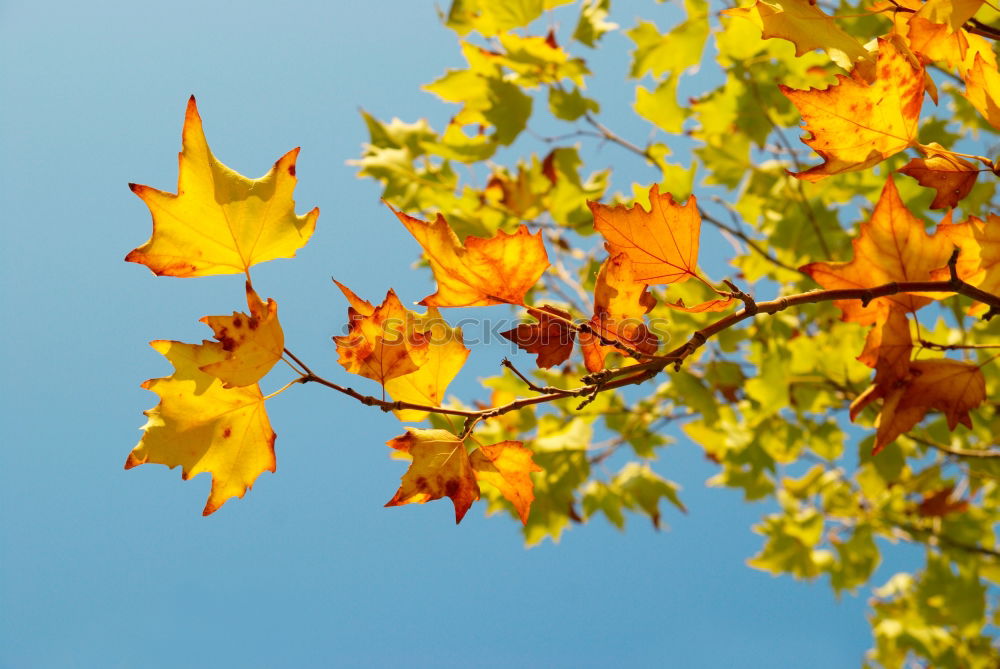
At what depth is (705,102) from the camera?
2.26 meters

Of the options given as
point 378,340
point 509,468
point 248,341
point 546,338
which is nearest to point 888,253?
point 546,338

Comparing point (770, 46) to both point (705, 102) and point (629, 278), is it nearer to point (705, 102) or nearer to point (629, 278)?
point (705, 102)

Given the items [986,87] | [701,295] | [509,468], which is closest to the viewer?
[986,87]

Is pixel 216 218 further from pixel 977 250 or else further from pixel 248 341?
pixel 977 250

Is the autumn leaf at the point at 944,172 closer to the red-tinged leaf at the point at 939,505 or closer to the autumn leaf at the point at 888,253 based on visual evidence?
the autumn leaf at the point at 888,253

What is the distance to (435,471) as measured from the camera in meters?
0.82

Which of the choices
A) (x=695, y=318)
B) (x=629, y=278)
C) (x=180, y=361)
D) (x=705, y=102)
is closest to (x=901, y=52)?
(x=629, y=278)

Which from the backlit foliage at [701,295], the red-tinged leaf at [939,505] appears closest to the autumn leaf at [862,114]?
the backlit foliage at [701,295]

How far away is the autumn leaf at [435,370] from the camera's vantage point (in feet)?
2.98

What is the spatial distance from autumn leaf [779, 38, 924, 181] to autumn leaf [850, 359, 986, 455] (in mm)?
321

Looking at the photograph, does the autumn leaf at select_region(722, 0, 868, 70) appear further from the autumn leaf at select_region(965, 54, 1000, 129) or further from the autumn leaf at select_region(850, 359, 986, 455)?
the autumn leaf at select_region(850, 359, 986, 455)

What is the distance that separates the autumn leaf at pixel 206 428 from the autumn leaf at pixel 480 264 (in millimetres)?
280

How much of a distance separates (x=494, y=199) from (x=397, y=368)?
1.64 metres

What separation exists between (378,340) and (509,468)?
9.7 inches
